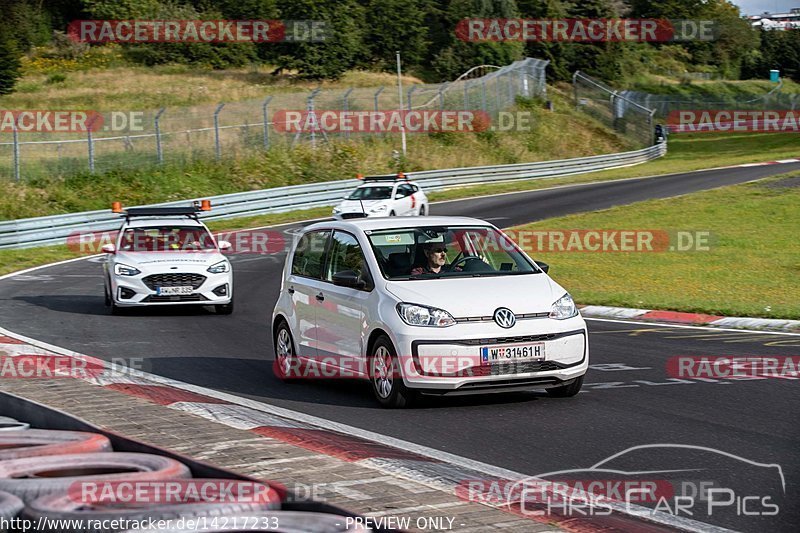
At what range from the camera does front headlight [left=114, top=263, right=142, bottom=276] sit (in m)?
18.3

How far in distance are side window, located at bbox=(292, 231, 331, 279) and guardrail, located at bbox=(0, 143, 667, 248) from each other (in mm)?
20958

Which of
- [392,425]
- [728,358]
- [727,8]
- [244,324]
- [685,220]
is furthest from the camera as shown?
[727,8]

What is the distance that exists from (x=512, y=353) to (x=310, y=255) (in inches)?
115

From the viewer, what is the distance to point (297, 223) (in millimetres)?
36531

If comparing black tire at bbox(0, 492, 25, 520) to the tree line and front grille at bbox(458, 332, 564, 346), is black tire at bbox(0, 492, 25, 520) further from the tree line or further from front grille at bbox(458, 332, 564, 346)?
the tree line

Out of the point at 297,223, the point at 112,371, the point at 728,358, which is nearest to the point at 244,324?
the point at 112,371

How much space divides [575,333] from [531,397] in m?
0.81

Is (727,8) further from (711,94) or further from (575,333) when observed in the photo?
(575,333)

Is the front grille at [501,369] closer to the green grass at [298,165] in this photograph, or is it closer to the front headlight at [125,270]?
the front headlight at [125,270]

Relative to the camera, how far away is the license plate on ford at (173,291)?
1814 centimetres

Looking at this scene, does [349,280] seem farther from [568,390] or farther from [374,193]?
[374,193]

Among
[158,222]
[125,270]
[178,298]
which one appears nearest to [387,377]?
[178,298]

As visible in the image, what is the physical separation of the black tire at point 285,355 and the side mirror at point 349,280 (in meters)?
1.34

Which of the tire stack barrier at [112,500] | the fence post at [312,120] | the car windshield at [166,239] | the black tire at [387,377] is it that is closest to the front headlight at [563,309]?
the black tire at [387,377]
